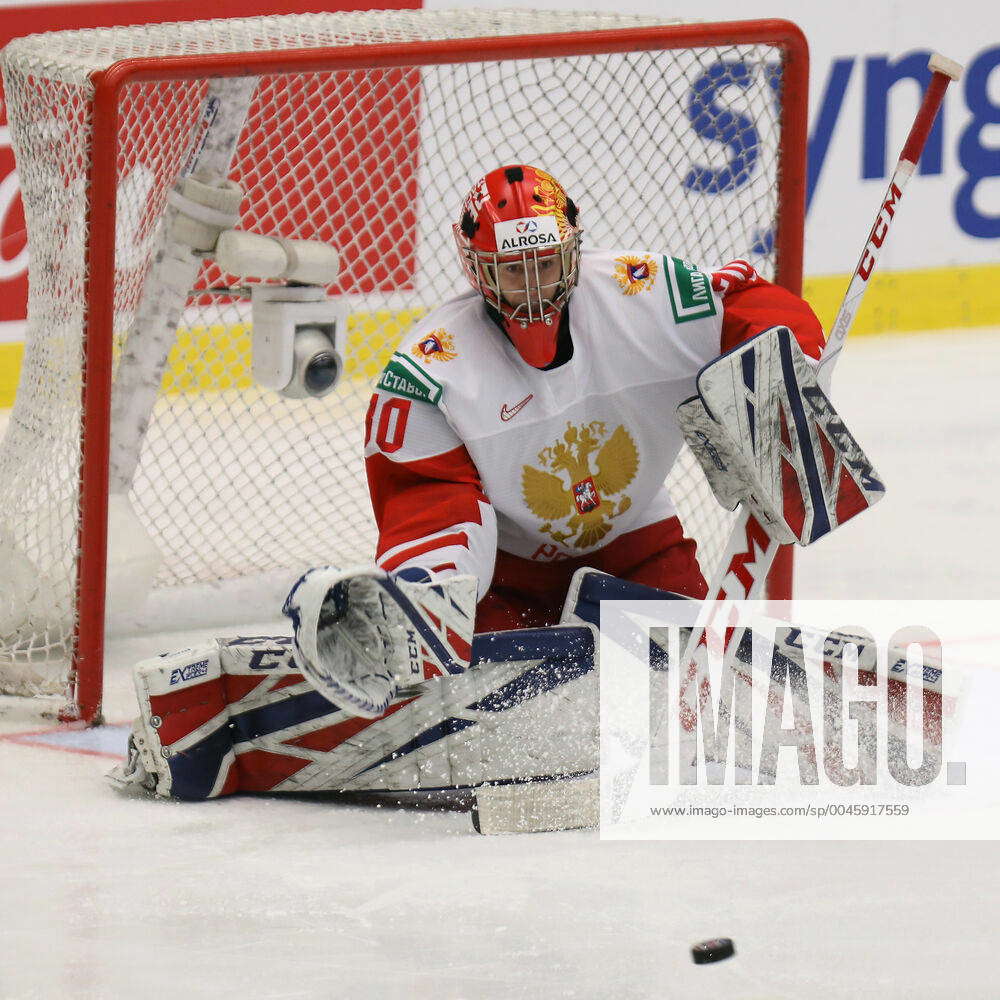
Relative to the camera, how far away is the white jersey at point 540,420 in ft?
9.09

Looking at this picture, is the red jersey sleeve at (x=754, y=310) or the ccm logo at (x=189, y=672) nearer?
the ccm logo at (x=189, y=672)

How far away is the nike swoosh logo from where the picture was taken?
9.23 ft

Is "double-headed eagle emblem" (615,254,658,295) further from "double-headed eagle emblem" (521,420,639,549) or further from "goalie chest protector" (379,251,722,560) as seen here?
"double-headed eagle emblem" (521,420,639,549)

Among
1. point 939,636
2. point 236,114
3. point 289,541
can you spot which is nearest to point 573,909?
point 939,636

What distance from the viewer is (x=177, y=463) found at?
4.19 m

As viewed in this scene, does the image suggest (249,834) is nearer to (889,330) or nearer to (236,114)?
(236,114)

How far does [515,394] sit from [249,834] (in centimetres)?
72

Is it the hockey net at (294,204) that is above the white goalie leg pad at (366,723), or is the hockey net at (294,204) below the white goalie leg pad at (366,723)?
above

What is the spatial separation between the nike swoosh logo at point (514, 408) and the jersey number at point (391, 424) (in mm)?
135

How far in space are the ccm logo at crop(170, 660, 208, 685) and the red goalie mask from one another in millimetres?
642

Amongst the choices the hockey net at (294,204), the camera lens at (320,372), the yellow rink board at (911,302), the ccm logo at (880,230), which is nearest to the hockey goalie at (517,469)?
the ccm logo at (880,230)

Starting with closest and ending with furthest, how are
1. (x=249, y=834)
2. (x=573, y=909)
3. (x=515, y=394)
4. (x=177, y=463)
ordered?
1. (x=573, y=909)
2. (x=249, y=834)
3. (x=515, y=394)
4. (x=177, y=463)

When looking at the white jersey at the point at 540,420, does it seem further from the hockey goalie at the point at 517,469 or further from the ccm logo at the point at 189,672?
the ccm logo at the point at 189,672

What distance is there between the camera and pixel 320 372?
3516 mm
